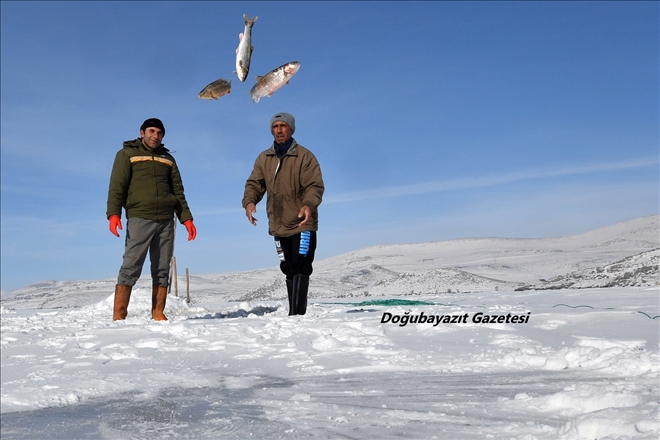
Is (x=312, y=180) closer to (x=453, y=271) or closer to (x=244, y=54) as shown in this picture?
(x=244, y=54)

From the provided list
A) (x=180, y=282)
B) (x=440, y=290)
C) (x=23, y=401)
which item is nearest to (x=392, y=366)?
(x=23, y=401)

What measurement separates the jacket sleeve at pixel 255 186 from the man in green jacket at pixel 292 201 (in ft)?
0.04

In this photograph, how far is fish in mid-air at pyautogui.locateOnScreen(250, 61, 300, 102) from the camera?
4.48 meters

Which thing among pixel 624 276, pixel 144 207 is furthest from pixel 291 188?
pixel 624 276

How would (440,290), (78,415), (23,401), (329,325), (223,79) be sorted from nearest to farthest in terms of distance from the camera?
(78,415) < (23,401) < (329,325) < (223,79) < (440,290)

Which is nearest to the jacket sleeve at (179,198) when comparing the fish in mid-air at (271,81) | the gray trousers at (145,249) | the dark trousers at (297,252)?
the gray trousers at (145,249)

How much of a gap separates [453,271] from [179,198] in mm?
8792

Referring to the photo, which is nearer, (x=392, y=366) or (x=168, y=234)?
(x=392, y=366)

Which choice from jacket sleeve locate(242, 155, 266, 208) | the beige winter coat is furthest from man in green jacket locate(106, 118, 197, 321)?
the beige winter coat

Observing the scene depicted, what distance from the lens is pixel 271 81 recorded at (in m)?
4.53

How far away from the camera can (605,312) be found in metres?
3.80

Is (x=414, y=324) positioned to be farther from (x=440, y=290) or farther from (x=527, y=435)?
(x=440, y=290)

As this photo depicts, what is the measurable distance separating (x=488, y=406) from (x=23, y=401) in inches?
62.9

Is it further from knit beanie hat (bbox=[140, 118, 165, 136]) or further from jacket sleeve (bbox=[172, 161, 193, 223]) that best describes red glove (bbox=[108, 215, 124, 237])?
knit beanie hat (bbox=[140, 118, 165, 136])
